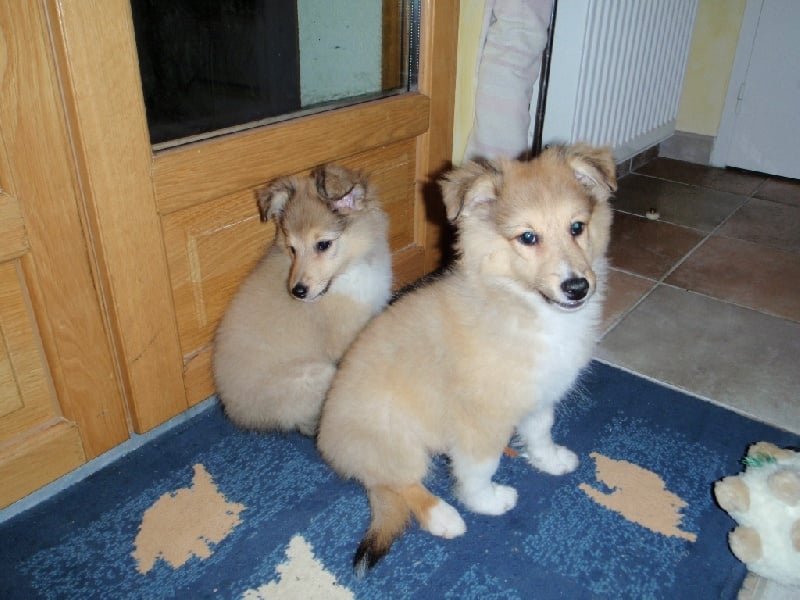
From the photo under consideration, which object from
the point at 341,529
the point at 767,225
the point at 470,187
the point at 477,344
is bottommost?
the point at 341,529

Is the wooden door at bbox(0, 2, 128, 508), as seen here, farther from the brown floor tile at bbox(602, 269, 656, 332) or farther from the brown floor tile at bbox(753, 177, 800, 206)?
the brown floor tile at bbox(753, 177, 800, 206)

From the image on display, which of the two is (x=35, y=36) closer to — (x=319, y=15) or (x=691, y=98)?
(x=319, y=15)

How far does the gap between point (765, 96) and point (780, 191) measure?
0.75m

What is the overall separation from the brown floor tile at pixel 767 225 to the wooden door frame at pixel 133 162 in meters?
2.54

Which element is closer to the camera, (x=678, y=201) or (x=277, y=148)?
(x=277, y=148)

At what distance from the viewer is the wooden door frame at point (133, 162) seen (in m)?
1.61

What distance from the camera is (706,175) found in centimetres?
489

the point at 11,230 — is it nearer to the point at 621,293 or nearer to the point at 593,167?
the point at 593,167

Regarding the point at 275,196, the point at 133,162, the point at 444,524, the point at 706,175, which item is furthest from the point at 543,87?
the point at 706,175

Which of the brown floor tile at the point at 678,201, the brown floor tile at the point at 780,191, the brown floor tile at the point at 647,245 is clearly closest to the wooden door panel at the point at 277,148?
the brown floor tile at the point at 647,245

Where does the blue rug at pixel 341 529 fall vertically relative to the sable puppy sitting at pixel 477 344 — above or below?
below

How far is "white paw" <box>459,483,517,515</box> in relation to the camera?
6.08 ft

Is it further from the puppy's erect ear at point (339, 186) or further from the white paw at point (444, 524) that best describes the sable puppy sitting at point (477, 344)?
the puppy's erect ear at point (339, 186)

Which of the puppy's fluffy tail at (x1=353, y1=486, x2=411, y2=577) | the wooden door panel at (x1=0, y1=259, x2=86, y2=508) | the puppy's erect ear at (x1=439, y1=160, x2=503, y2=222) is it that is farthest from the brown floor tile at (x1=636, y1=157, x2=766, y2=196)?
the wooden door panel at (x1=0, y1=259, x2=86, y2=508)
